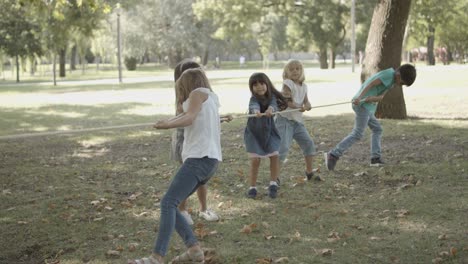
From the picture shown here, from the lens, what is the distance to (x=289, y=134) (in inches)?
293

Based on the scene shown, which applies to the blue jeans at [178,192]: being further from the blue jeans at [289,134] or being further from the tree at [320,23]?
the tree at [320,23]

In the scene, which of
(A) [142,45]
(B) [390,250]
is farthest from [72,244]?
(A) [142,45]

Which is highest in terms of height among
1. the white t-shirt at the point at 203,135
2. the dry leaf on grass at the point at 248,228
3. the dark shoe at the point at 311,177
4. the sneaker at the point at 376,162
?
the white t-shirt at the point at 203,135

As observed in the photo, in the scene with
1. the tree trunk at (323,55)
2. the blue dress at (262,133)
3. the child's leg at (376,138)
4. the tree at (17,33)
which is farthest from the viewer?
the tree trunk at (323,55)

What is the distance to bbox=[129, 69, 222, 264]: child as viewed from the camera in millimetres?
4645

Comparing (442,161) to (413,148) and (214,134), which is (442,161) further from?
(214,134)

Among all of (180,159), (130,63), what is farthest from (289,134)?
(130,63)

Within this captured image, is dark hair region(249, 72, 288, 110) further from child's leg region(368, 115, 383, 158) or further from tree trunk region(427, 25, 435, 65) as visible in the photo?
tree trunk region(427, 25, 435, 65)

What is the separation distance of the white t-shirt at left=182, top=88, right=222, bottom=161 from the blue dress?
1.90 m

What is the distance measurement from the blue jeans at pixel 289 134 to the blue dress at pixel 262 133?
1.96ft

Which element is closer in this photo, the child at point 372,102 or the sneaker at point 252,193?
the sneaker at point 252,193

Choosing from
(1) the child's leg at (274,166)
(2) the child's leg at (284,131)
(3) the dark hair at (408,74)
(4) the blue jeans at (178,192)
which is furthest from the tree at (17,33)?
(4) the blue jeans at (178,192)

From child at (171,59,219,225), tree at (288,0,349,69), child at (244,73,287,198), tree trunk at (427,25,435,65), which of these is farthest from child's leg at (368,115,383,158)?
tree trunk at (427,25,435,65)

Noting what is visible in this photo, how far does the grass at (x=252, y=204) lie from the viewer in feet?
17.0
